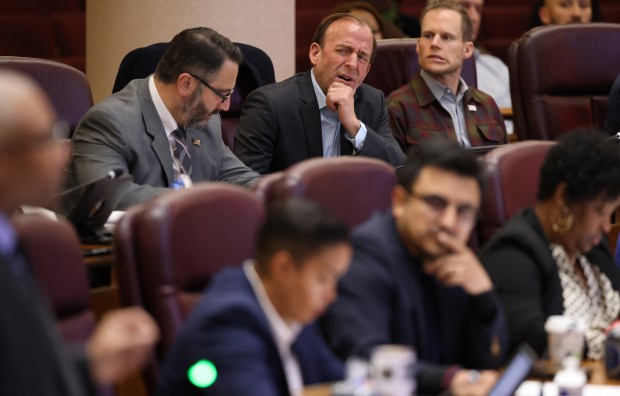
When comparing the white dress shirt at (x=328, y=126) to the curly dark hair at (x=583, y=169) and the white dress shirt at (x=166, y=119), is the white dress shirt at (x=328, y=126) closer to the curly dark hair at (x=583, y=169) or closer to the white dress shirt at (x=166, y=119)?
the white dress shirt at (x=166, y=119)

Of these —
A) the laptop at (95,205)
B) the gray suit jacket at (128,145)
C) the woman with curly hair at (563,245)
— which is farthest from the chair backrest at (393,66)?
the woman with curly hair at (563,245)

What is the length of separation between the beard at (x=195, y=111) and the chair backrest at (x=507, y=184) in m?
1.00

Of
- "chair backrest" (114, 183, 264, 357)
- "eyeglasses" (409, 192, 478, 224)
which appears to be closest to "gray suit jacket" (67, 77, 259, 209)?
"chair backrest" (114, 183, 264, 357)

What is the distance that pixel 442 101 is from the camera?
4.95 meters

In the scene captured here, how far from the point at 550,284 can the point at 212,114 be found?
154cm

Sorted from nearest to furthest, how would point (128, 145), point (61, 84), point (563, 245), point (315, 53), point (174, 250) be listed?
point (174, 250)
point (563, 245)
point (128, 145)
point (61, 84)
point (315, 53)

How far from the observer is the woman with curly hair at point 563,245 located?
2.86 m

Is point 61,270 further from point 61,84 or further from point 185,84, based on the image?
point 61,84

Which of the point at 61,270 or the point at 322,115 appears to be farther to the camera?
the point at 322,115

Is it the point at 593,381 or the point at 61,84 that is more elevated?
the point at 61,84

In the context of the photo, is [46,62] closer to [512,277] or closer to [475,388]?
[512,277]

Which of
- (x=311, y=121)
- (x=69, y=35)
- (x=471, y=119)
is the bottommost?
(x=69, y=35)

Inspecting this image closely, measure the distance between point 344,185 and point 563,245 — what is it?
0.57 m

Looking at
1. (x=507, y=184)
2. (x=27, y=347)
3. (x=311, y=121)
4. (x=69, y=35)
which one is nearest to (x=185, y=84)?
(x=311, y=121)
